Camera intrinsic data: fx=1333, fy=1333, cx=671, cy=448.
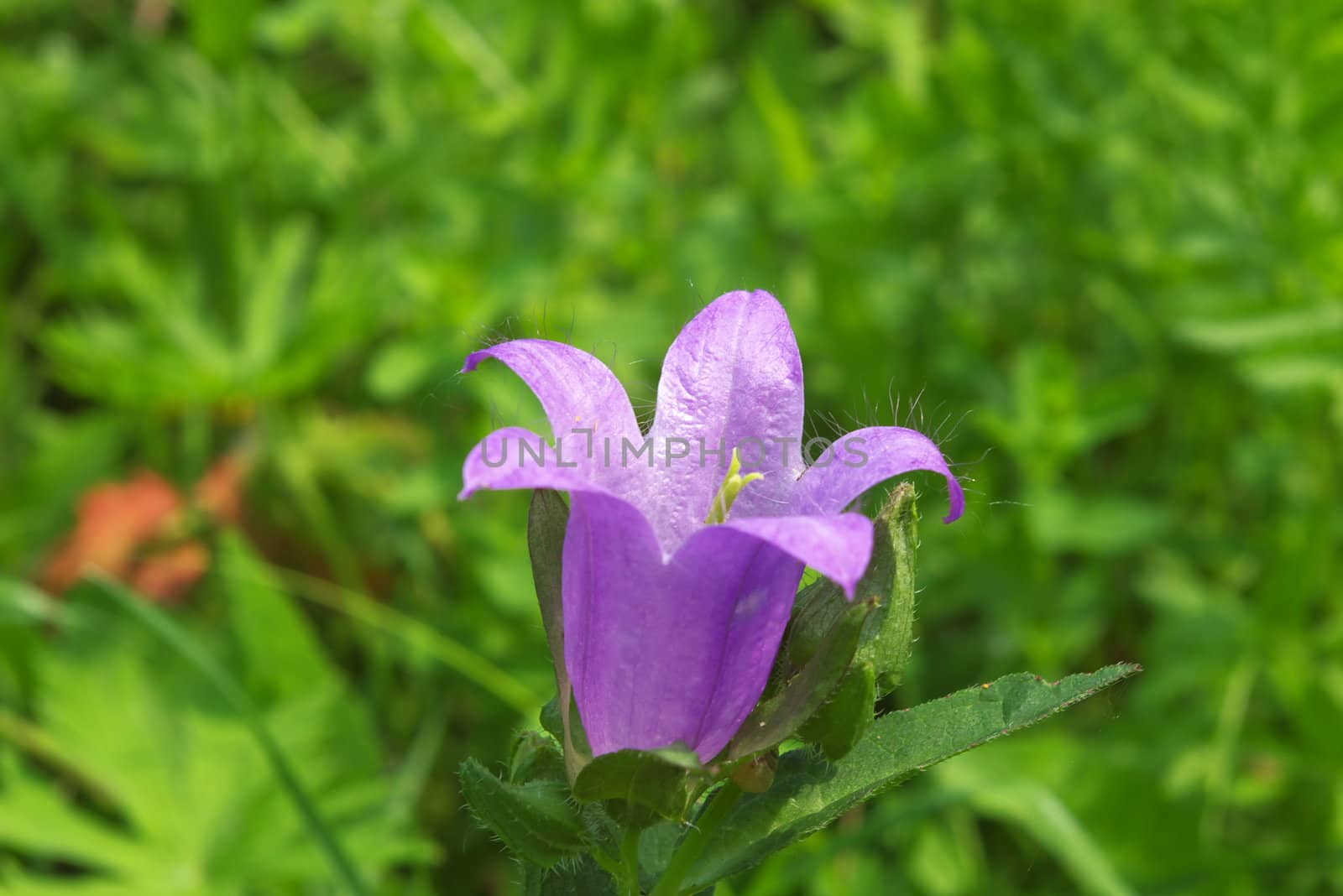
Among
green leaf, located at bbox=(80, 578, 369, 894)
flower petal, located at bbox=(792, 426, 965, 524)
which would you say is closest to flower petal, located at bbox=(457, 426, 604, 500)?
flower petal, located at bbox=(792, 426, 965, 524)

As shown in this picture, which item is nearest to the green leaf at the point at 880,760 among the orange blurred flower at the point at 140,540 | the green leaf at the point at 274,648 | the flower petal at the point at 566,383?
the flower petal at the point at 566,383

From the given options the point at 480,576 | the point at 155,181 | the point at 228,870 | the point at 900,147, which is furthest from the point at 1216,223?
the point at 155,181

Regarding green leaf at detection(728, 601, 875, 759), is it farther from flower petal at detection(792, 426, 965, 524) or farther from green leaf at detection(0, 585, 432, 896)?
green leaf at detection(0, 585, 432, 896)

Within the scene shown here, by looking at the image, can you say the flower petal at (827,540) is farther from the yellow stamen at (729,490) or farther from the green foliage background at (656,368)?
the green foliage background at (656,368)

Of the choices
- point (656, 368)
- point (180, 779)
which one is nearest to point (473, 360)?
point (180, 779)

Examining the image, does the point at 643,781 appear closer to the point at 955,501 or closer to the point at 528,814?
the point at 528,814
